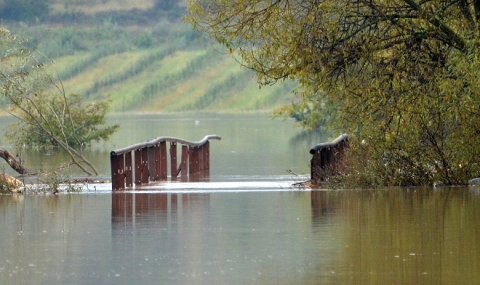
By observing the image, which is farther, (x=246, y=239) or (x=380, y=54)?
(x=380, y=54)

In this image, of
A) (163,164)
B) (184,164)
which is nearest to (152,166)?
(163,164)

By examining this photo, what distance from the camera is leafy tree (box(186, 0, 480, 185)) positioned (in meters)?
19.0

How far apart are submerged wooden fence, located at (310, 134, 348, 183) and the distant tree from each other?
135 metres

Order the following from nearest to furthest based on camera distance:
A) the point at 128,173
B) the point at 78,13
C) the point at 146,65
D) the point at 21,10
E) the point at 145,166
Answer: the point at 128,173 → the point at 145,166 → the point at 146,65 → the point at 21,10 → the point at 78,13

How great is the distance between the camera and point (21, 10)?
158 metres

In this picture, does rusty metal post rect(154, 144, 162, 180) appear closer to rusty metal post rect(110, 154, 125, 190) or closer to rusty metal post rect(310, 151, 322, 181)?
rusty metal post rect(110, 154, 125, 190)

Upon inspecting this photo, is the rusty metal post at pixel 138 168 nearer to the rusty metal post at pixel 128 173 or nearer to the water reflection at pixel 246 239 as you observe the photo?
the rusty metal post at pixel 128 173

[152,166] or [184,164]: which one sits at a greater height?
[184,164]

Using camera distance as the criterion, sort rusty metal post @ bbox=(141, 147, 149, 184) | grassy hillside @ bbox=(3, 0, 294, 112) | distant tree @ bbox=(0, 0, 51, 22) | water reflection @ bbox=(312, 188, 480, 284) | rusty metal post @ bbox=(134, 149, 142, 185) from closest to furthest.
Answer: water reflection @ bbox=(312, 188, 480, 284), rusty metal post @ bbox=(134, 149, 142, 185), rusty metal post @ bbox=(141, 147, 149, 184), grassy hillside @ bbox=(3, 0, 294, 112), distant tree @ bbox=(0, 0, 51, 22)

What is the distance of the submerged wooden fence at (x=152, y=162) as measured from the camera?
23.4 m

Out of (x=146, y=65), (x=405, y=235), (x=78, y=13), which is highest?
(x=78, y=13)

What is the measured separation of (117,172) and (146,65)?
125m

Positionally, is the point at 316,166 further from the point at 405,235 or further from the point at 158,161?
the point at 405,235

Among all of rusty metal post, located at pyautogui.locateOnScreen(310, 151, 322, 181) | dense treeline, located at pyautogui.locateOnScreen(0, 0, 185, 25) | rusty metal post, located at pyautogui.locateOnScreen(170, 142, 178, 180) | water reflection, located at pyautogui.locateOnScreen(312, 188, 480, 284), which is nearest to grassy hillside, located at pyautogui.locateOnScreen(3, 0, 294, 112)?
dense treeline, located at pyautogui.locateOnScreen(0, 0, 185, 25)
